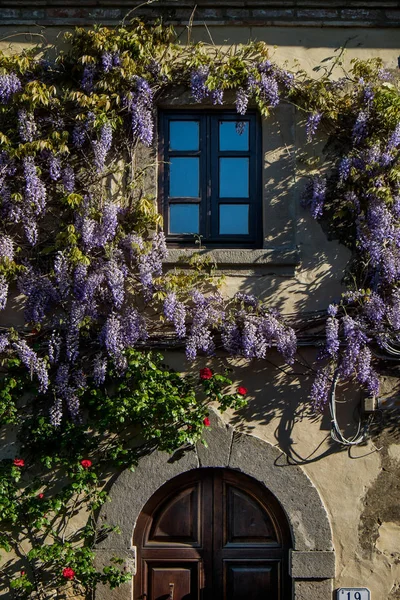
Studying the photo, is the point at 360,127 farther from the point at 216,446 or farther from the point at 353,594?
the point at 353,594

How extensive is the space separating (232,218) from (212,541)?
2.40 m

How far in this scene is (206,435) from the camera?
19.7 ft

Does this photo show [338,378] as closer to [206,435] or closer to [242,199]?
[206,435]

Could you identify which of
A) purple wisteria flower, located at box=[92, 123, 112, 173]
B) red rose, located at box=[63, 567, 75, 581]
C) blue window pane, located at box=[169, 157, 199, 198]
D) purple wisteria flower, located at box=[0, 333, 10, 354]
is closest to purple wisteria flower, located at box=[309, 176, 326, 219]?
blue window pane, located at box=[169, 157, 199, 198]

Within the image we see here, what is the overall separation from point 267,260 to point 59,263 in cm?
150

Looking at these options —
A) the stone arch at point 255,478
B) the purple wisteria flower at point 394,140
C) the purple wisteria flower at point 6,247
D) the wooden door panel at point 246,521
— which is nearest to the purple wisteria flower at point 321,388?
the stone arch at point 255,478

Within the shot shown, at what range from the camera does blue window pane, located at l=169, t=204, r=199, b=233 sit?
6.43 metres

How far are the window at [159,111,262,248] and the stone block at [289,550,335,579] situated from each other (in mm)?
2285

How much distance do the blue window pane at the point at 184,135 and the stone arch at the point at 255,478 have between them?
205 cm

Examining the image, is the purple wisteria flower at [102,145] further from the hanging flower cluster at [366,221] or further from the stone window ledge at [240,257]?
the hanging flower cluster at [366,221]


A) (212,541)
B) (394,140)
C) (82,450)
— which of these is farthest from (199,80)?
(212,541)

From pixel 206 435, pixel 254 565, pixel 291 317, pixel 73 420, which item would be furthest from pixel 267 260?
pixel 254 565

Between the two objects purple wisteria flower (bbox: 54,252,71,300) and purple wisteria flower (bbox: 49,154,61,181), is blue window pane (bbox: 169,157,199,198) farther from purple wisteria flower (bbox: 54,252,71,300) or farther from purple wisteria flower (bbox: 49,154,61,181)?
purple wisteria flower (bbox: 54,252,71,300)

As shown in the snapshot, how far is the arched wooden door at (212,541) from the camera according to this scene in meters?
6.01
